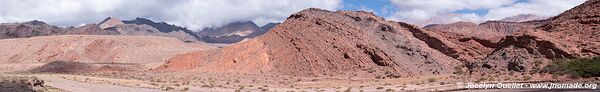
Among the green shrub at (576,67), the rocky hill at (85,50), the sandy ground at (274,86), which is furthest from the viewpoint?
the rocky hill at (85,50)

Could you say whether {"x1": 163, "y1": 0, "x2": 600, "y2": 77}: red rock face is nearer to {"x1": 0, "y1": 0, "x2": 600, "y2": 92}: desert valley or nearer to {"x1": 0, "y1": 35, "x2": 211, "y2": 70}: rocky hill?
{"x1": 0, "y1": 0, "x2": 600, "y2": 92}: desert valley

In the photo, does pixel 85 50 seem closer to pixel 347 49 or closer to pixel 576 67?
pixel 347 49

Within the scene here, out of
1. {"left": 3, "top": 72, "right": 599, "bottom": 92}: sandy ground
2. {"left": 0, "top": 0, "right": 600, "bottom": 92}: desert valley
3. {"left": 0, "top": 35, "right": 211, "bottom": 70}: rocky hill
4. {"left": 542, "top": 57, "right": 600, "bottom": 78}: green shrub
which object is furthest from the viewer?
{"left": 0, "top": 35, "right": 211, "bottom": 70}: rocky hill

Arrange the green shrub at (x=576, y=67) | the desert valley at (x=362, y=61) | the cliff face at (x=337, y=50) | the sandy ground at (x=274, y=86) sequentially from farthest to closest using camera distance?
the cliff face at (x=337, y=50) → the desert valley at (x=362, y=61) → the sandy ground at (x=274, y=86) → the green shrub at (x=576, y=67)

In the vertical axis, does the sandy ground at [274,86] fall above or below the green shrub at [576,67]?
below

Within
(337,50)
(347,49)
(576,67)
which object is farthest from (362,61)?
(576,67)

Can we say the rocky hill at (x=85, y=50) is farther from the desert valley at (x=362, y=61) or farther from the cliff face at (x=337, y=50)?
the cliff face at (x=337, y=50)

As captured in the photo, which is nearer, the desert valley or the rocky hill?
the desert valley

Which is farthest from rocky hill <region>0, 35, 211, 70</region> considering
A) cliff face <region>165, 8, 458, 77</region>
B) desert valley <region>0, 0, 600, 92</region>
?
cliff face <region>165, 8, 458, 77</region>

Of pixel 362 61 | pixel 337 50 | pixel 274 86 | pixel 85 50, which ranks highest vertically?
pixel 85 50

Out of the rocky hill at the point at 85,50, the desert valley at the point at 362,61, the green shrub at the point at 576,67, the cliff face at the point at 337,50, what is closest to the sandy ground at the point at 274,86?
the desert valley at the point at 362,61

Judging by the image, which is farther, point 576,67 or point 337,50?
point 337,50

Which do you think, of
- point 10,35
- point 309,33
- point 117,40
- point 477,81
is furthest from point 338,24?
point 10,35

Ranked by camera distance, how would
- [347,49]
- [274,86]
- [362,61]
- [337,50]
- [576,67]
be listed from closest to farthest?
[576,67], [274,86], [362,61], [347,49], [337,50]
